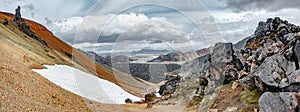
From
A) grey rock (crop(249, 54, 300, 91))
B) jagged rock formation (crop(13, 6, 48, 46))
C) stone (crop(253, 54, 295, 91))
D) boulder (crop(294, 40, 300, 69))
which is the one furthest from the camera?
jagged rock formation (crop(13, 6, 48, 46))

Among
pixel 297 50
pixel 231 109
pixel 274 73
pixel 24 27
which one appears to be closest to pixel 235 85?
pixel 231 109

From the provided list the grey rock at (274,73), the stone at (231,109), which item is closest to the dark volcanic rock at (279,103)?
the grey rock at (274,73)

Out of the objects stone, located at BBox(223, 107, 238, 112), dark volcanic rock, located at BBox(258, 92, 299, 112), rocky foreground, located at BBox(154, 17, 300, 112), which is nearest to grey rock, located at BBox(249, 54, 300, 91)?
rocky foreground, located at BBox(154, 17, 300, 112)

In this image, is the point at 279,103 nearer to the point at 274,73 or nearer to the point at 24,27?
the point at 274,73

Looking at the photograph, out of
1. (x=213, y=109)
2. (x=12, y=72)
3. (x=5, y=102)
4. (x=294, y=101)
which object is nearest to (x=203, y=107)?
(x=213, y=109)

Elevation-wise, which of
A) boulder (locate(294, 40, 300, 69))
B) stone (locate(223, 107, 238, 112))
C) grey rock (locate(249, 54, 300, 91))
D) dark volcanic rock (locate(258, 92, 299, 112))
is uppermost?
boulder (locate(294, 40, 300, 69))

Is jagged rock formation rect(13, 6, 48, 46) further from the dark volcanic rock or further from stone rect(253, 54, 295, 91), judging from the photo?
the dark volcanic rock

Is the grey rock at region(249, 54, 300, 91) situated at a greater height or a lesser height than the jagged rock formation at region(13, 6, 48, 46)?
lesser

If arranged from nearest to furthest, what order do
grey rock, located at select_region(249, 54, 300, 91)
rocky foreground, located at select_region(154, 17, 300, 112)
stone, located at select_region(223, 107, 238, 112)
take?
rocky foreground, located at select_region(154, 17, 300, 112), grey rock, located at select_region(249, 54, 300, 91), stone, located at select_region(223, 107, 238, 112)

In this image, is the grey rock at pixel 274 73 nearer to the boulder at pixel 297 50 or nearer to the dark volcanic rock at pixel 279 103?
the boulder at pixel 297 50

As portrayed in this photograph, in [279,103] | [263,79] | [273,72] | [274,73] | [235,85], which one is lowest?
[279,103]
